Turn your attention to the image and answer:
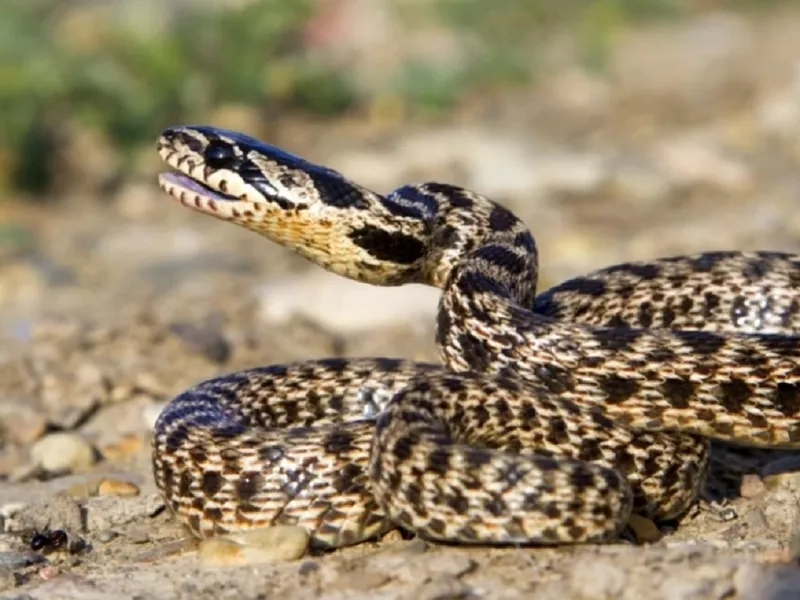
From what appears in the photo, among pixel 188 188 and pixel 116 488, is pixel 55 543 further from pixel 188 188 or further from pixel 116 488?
pixel 188 188

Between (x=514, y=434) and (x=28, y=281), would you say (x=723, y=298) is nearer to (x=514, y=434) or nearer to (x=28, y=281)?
(x=514, y=434)

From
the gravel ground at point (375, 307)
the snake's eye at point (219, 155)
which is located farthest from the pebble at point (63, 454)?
the snake's eye at point (219, 155)

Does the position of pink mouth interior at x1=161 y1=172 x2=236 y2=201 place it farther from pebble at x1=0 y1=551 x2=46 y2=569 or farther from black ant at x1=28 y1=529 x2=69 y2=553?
pebble at x1=0 y1=551 x2=46 y2=569

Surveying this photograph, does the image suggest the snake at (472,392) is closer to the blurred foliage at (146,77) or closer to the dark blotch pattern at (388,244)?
the dark blotch pattern at (388,244)

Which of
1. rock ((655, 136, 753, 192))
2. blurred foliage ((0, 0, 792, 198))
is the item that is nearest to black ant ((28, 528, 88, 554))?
blurred foliage ((0, 0, 792, 198))

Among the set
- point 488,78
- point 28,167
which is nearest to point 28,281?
point 28,167

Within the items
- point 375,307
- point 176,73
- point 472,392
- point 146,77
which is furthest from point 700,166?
point 472,392
